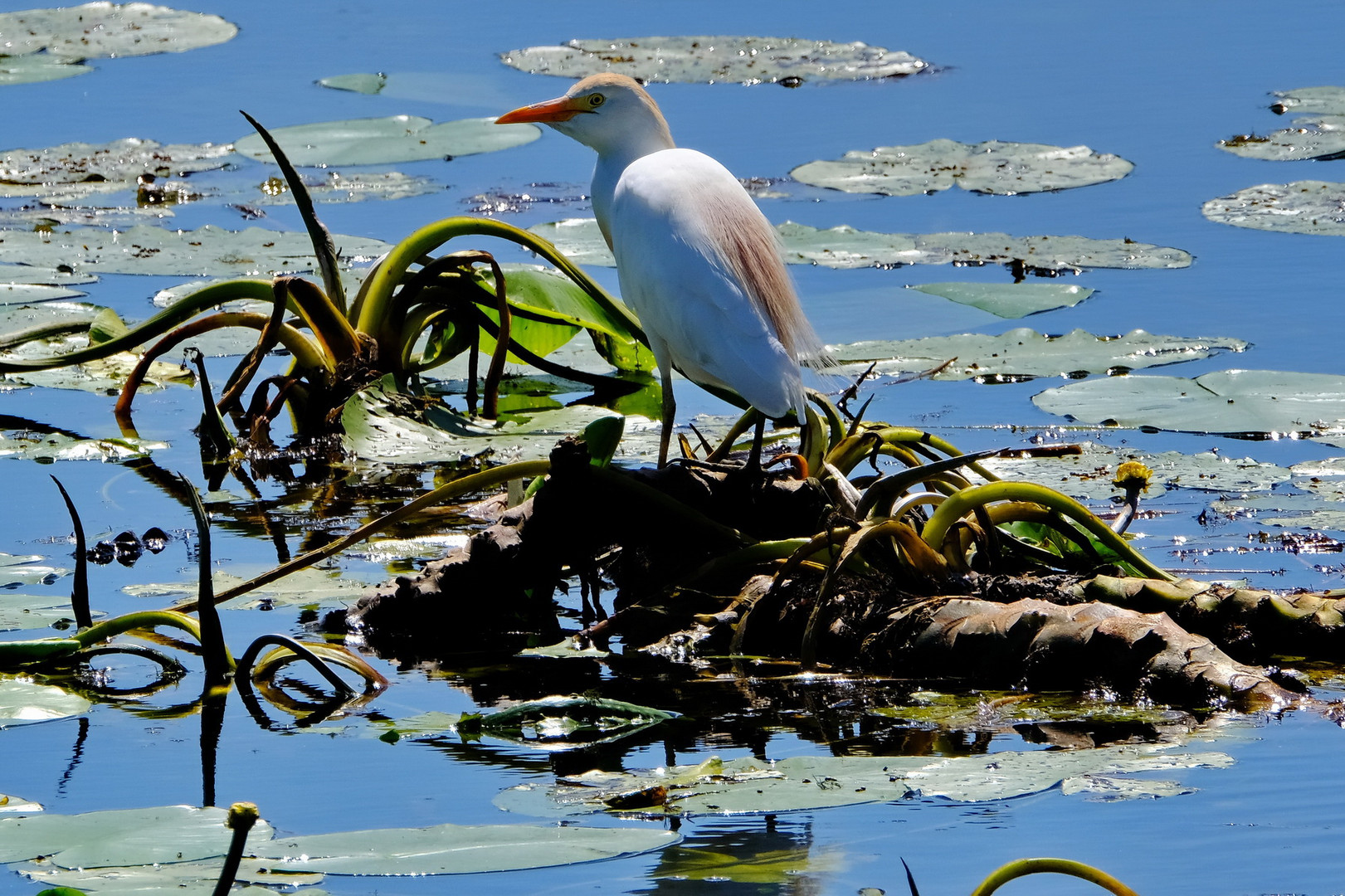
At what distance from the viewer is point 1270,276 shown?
5.81 meters

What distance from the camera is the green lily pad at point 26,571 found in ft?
10.6

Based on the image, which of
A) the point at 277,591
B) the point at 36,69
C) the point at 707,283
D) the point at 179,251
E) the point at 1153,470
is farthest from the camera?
the point at 36,69

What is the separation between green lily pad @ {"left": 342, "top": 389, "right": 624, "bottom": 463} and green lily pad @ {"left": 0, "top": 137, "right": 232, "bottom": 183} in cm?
364

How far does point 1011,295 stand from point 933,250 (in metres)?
0.60

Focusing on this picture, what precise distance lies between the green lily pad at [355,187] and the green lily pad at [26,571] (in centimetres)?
386

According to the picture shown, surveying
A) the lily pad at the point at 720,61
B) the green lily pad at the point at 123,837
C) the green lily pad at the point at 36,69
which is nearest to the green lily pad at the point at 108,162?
the green lily pad at the point at 36,69

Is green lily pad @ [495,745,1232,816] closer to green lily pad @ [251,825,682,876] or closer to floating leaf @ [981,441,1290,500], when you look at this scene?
green lily pad @ [251,825,682,876]

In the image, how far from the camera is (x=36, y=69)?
31.6ft

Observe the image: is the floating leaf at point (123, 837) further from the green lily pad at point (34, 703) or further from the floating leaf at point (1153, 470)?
the floating leaf at point (1153, 470)

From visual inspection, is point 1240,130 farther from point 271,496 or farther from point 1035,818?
point 1035,818

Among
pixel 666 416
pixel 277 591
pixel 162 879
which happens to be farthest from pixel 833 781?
pixel 666 416

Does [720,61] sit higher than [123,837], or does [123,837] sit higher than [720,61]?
[720,61]

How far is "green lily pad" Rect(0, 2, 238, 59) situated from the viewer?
34.2ft

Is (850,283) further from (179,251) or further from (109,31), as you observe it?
(109,31)
